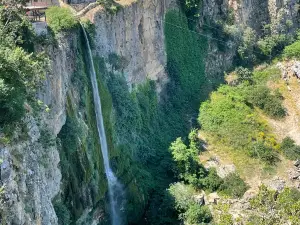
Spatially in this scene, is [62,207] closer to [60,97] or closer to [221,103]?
[60,97]

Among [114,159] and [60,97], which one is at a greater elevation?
[60,97]

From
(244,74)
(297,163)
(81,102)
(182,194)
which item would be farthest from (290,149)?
(81,102)

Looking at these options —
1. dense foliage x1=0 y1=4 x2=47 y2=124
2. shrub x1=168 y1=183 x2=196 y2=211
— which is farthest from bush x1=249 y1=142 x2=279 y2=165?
dense foliage x1=0 y1=4 x2=47 y2=124

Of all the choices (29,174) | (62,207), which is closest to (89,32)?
(62,207)

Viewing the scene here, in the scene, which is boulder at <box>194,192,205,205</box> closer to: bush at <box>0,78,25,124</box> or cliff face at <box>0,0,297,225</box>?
cliff face at <box>0,0,297,225</box>

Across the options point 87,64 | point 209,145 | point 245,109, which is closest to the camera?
point 87,64

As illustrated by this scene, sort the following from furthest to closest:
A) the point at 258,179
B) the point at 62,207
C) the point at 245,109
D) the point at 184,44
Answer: the point at 184,44 < the point at 245,109 < the point at 258,179 < the point at 62,207
